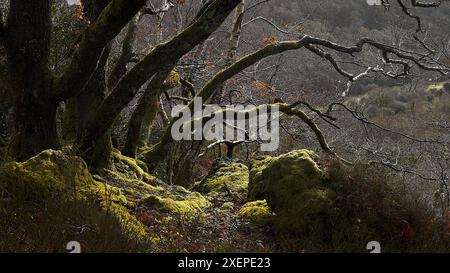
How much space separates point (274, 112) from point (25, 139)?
5864mm

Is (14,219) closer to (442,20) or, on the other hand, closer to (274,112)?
(274,112)

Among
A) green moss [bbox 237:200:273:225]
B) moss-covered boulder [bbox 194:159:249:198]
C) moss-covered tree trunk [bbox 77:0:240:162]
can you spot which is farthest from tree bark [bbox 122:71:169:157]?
green moss [bbox 237:200:273:225]

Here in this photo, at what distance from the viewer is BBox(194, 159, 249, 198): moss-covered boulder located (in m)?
8.12

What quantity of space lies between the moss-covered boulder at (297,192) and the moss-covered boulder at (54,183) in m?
1.87

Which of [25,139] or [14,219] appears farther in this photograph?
[25,139]

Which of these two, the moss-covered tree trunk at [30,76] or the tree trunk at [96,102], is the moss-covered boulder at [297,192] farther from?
the moss-covered tree trunk at [30,76]

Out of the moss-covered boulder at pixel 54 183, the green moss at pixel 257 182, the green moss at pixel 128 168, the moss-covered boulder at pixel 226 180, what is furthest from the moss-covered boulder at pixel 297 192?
the green moss at pixel 128 168

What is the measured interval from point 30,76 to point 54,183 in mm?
1566

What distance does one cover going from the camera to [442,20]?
139 feet

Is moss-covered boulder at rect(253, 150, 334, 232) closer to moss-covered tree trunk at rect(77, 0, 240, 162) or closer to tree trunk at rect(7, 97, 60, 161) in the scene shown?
moss-covered tree trunk at rect(77, 0, 240, 162)

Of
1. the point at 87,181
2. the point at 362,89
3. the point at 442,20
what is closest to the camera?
the point at 87,181

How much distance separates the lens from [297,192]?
5395 millimetres

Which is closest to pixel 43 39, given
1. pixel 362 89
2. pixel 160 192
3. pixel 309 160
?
pixel 160 192
